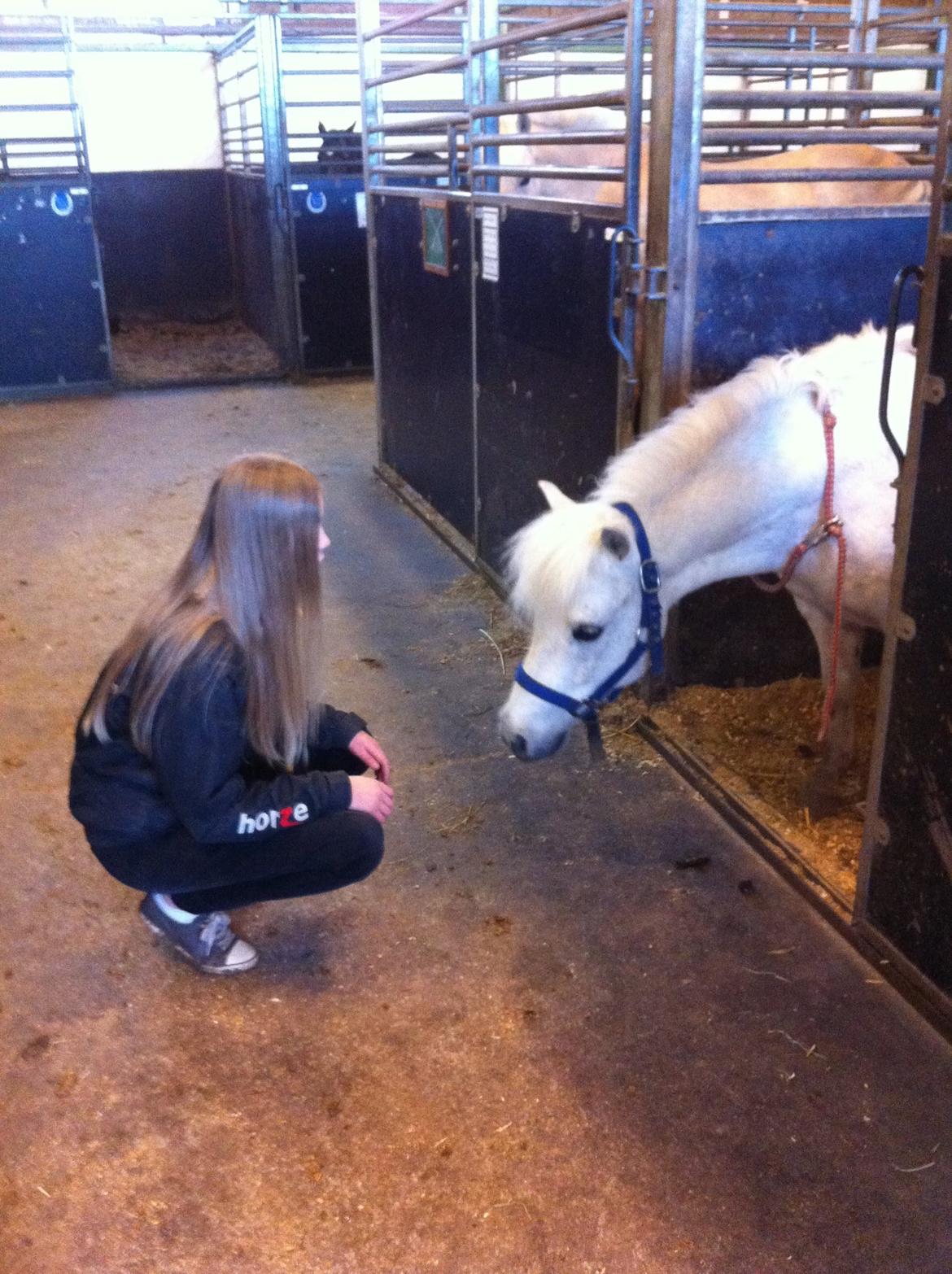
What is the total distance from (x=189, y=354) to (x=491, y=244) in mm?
5868

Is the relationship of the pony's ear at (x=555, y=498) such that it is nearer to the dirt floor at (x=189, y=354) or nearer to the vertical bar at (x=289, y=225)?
the vertical bar at (x=289, y=225)

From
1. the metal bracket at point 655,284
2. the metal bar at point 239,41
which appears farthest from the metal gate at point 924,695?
the metal bar at point 239,41

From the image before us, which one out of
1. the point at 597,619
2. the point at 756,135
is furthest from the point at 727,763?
the point at 756,135

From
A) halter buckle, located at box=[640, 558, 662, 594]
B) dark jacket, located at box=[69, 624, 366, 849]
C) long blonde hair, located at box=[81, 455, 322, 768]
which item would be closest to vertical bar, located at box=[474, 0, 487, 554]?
halter buckle, located at box=[640, 558, 662, 594]

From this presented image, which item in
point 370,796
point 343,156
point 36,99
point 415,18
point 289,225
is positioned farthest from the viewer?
point 36,99

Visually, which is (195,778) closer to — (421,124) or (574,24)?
(574,24)

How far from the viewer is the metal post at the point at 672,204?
2.33 metres

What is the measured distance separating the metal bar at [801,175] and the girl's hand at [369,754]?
1.47 meters

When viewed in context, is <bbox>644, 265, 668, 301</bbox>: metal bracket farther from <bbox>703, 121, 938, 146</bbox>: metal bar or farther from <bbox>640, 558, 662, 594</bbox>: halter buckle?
<bbox>640, 558, 662, 594</bbox>: halter buckle

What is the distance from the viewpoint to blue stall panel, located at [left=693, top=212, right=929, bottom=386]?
2.57 meters

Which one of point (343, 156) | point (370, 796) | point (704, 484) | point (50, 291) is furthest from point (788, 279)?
point (343, 156)

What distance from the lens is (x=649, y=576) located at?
2061 mm

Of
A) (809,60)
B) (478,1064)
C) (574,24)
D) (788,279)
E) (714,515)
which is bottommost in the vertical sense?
(478,1064)

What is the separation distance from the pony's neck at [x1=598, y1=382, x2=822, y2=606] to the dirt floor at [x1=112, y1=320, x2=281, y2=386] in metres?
6.39
